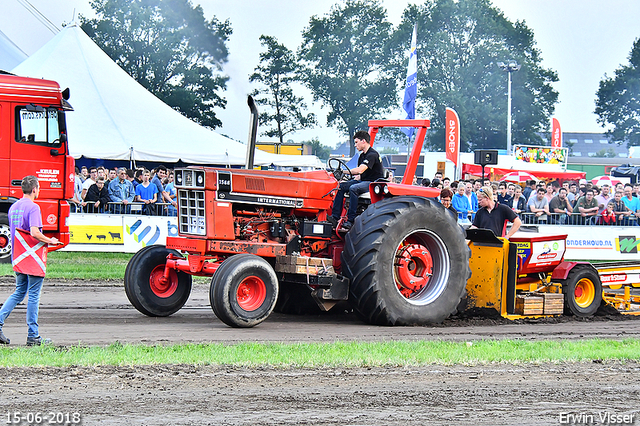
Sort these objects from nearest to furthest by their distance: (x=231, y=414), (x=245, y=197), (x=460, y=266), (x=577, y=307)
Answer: (x=231, y=414) < (x=245, y=197) < (x=460, y=266) < (x=577, y=307)

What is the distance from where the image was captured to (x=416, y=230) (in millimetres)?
8992

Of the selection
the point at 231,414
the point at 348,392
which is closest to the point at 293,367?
the point at 348,392

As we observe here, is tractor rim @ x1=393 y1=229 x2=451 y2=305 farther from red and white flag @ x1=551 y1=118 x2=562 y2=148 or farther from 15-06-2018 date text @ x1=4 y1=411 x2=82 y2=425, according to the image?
red and white flag @ x1=551 y1=118 x2=562 y2=148

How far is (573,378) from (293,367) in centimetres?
226

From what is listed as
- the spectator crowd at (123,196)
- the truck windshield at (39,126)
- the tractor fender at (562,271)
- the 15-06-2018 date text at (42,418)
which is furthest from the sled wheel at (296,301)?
the spectator crowd at (123,196)

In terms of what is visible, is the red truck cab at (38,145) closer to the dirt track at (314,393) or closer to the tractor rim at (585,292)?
the dirt track at (314,393)

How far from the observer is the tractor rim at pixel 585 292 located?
10188 millimetres

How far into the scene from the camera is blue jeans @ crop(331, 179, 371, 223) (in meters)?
8.91

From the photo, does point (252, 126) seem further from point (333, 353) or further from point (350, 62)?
point (350, 62)

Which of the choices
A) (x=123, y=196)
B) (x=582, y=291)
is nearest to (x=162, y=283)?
(x=582, y=291)

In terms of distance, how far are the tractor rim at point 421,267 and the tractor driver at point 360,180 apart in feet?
2.36

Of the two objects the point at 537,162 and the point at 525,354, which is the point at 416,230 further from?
the point at 537,162

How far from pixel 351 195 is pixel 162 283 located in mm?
2500

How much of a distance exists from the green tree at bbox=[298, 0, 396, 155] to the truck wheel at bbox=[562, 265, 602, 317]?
45.7 meters
